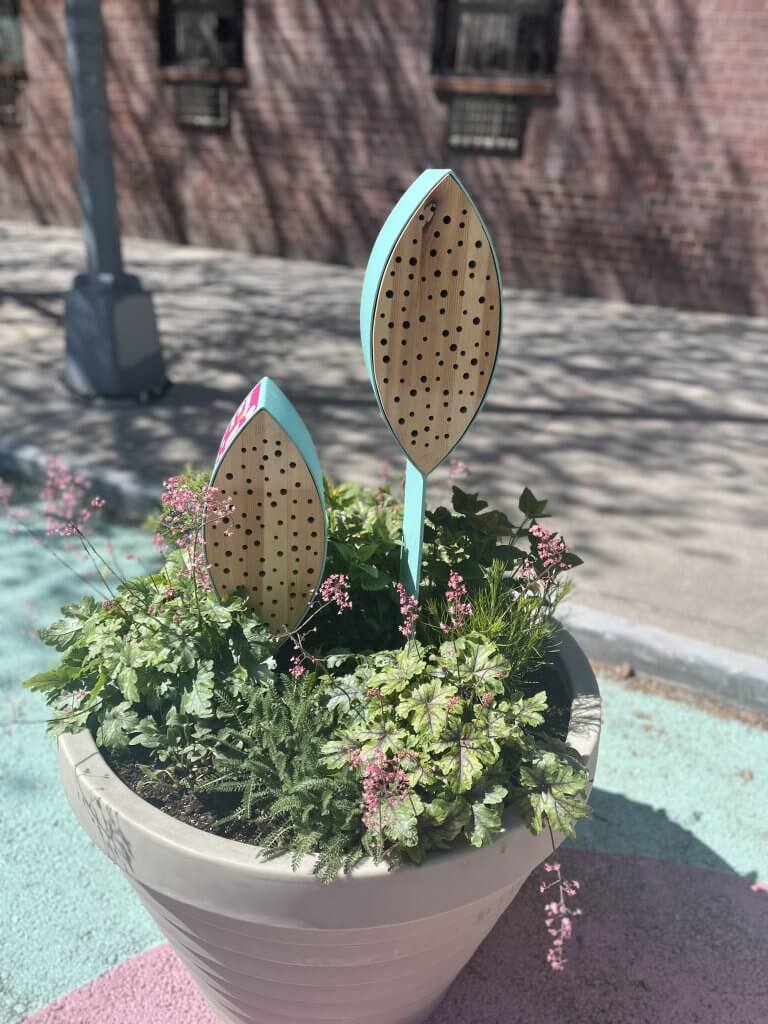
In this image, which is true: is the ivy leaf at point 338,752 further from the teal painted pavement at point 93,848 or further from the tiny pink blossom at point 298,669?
the teal painted pavement at point 93,848

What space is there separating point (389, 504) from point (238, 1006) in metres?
1.27

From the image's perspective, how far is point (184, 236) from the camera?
1120cm

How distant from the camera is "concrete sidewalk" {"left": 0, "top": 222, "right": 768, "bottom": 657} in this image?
4020mm

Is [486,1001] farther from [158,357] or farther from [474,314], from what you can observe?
[158,357]

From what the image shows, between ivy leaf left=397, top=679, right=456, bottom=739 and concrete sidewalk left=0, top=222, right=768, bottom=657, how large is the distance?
2014mm

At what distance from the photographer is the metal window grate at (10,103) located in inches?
469

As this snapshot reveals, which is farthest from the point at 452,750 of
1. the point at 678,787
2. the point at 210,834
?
the point at 678,787

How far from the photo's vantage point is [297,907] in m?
1.54

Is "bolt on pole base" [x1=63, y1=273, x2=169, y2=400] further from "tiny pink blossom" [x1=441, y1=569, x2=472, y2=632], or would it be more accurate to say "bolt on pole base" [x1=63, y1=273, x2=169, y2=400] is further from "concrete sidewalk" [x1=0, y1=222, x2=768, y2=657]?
"tiny pink blossom" [x1=441, y1=569, x2=472, y2=632]

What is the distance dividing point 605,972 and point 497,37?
858 cm

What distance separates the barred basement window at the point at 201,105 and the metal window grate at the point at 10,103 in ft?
8.69

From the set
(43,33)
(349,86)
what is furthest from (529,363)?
(43,33)

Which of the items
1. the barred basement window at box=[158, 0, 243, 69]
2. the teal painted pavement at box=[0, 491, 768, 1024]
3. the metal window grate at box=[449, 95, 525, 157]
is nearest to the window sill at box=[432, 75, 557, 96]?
the metal window grate at box=[449, 95, 525, 157]

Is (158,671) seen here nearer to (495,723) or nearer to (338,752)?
(338,752)
